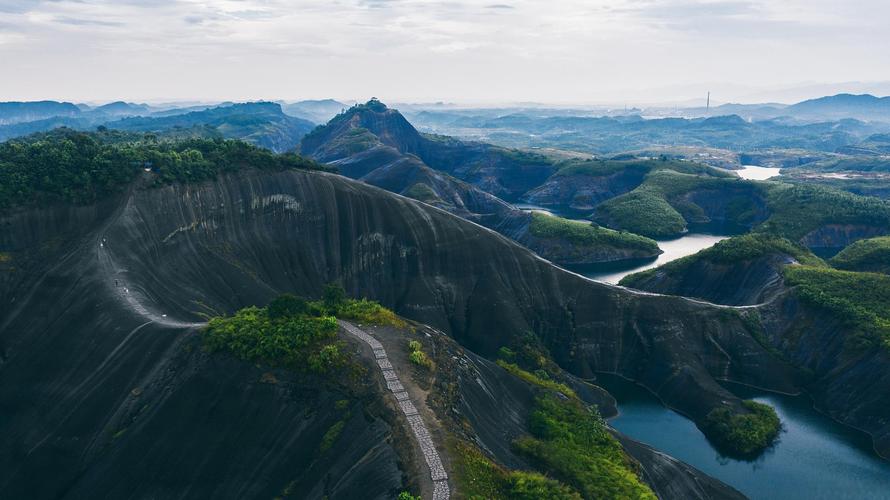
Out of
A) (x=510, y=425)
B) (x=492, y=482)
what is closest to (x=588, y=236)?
(x=510, y=425)

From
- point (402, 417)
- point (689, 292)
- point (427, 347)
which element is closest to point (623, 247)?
point (689, 292)

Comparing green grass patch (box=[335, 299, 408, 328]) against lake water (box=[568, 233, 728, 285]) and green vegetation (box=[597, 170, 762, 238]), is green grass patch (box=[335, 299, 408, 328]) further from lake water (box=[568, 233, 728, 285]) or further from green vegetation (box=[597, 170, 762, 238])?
green vegetation (box=[597, 170, 762, 238])

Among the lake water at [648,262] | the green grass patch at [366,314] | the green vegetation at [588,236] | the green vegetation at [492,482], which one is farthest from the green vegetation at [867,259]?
the green grass patch at [366,314]

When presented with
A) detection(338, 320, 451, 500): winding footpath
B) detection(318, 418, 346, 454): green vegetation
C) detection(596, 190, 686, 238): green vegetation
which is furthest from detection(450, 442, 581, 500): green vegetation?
detection(596, 190, 686, 238): green vegetation

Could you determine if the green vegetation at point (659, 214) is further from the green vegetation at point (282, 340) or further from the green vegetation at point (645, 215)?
the green vegetation at point (282, 340)

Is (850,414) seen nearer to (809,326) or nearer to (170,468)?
(809,326)

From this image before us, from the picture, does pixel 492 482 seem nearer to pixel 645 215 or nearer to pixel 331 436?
pixel 331 436
